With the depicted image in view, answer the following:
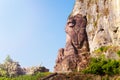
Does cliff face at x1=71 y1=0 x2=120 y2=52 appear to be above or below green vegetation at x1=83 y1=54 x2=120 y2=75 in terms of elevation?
above

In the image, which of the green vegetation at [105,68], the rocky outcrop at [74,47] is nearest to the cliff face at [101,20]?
the rocky outcrop at [74,47]

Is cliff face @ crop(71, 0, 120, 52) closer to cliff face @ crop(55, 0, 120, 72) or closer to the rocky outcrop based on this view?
cliff face @ crop(55, 0, 120, 72)

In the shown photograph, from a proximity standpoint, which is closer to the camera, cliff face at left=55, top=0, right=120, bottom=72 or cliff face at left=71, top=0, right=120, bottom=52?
cliff face at left=71, top=0, right=120, bottom=52

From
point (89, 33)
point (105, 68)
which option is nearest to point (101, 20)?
point (89, 33)

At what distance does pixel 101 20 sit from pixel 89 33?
867cm

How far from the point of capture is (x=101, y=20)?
7875 centimetres

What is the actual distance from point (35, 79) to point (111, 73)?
51.3ft

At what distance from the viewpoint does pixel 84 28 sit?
9025 centimetres

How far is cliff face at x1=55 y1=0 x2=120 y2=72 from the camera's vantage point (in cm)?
7225

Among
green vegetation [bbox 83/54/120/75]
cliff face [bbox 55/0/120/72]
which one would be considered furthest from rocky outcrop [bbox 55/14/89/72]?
green vegetation [bbox 83/54/120/75]

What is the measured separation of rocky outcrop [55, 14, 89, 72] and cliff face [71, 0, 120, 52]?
2444 millimetres

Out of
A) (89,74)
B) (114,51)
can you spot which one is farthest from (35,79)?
(114,51)

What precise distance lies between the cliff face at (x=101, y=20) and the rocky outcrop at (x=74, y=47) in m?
2.44

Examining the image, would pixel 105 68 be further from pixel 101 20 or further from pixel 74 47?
pixel 74 47
